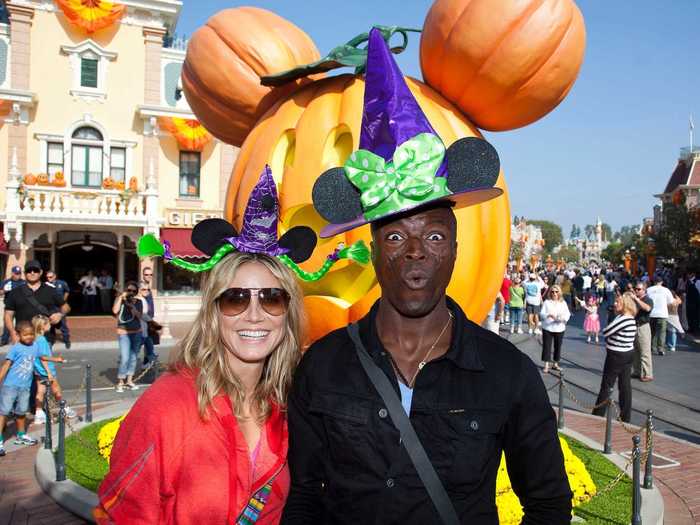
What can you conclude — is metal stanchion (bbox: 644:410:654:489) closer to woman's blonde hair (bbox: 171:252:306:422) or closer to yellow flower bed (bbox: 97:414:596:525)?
yellow flower bed (bbox: 97:414:596:525)

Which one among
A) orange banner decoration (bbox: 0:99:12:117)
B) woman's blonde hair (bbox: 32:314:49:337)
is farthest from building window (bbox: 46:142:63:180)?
woman's blonde hair (bbox: 32:314:49:337)

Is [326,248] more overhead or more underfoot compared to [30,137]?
more underfoot

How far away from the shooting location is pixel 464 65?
10.9 feet

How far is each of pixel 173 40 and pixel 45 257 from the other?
8.95 m

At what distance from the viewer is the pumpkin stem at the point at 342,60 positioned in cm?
346

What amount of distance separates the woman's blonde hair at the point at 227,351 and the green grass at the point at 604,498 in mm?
3092

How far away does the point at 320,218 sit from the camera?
339 cm

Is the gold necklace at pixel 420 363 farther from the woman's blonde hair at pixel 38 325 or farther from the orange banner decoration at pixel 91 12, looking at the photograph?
the orange banner decoration at pixel 91 12

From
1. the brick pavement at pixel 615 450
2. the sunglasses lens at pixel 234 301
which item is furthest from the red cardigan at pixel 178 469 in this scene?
the brick pavement at pixel 615 450

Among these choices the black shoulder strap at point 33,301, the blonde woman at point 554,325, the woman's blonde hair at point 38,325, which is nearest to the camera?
the woman's blonde hair at point 38,325

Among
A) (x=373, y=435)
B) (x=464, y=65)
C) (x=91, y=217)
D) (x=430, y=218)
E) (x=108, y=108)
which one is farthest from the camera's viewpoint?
(x=108, y=108)

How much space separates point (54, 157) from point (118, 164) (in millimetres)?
1783

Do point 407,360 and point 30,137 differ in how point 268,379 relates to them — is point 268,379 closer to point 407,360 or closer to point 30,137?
point 407,360

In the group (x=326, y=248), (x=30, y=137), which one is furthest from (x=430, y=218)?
(x=30, y=137)
